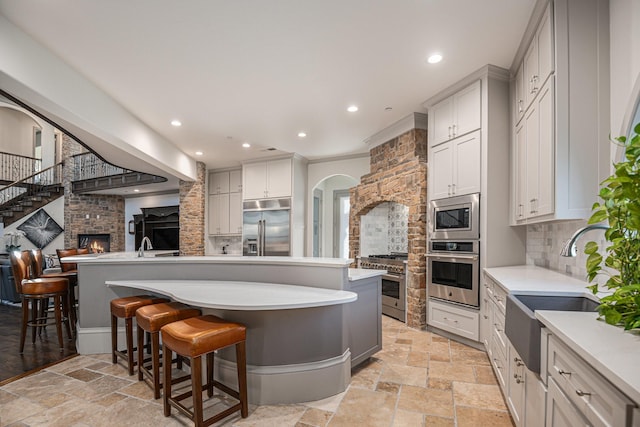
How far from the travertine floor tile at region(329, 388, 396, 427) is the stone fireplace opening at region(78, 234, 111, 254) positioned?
9921mm

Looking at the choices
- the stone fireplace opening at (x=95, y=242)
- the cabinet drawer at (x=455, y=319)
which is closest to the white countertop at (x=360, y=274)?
the cabinet drawer at (x=455, y=319)

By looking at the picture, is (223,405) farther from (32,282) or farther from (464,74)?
(464,74)

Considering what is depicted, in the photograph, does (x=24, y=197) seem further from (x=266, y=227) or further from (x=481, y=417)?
(x=481, y=417)

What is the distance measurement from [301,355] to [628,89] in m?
2.68

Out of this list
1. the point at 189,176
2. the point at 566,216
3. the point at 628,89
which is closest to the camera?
the point at 628,89

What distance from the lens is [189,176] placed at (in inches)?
268

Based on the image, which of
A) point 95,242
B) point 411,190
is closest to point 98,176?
point 95,242

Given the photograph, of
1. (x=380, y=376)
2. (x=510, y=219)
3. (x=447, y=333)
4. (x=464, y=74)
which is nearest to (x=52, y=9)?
(x=464, y=74)

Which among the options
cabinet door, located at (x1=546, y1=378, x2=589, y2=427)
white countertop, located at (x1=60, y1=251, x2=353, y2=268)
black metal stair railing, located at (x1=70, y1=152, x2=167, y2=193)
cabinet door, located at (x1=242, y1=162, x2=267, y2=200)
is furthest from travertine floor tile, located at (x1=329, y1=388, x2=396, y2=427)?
black metal stair railing, located at (x1=70, y1=152, x2=167, y2=193)

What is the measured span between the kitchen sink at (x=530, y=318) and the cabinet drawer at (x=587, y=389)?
0.09 metres

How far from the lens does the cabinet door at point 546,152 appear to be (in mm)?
2256

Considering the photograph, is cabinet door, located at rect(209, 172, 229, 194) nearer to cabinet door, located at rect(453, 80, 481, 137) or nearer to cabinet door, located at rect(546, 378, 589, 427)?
cabinet door, located at rect(453, 80, 481, 137)

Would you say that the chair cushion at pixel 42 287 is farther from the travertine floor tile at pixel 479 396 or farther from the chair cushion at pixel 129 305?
the travertine floor tile at pixel 479 396

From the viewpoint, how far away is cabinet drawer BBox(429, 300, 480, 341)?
11.0ft
